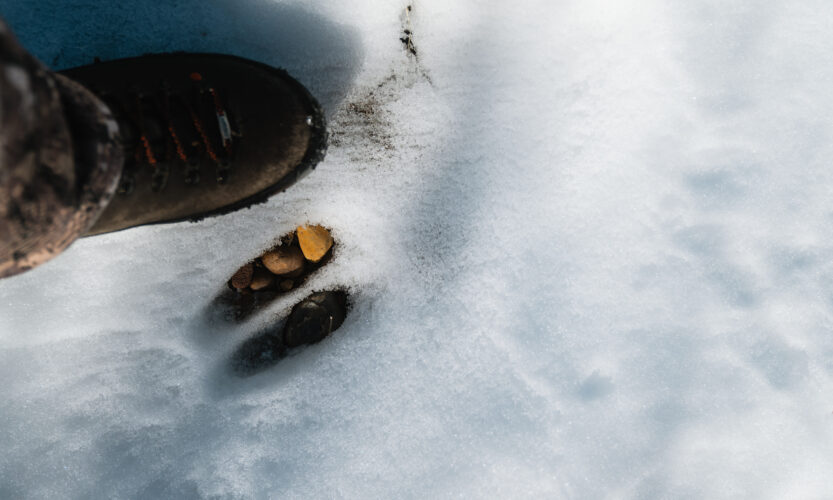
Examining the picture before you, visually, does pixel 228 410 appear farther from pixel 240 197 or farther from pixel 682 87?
pixel 682 87

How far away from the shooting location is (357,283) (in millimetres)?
1082

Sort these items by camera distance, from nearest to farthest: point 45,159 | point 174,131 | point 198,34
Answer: point 45,159
point 174,131
point 198,34

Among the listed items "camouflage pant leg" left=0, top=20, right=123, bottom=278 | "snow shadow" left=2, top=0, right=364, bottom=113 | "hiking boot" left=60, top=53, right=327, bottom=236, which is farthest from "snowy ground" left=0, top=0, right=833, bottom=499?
"camouflage pant leg" left=0, top=20, right=123, bottom=278

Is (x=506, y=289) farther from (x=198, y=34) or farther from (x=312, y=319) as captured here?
(x=198, y=34)

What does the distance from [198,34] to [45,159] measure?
56cm

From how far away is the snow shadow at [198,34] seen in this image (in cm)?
101

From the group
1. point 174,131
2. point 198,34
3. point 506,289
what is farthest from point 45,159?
point 506,289

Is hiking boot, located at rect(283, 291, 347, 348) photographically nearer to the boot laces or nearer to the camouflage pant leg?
the boot laces

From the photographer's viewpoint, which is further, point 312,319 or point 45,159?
point 312,319

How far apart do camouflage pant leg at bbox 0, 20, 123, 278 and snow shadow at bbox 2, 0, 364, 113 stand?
37 cm

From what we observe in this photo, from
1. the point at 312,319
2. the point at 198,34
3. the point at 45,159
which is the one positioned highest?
the point at 198,34

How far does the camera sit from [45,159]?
0.59m

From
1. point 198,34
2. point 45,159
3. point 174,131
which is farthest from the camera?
point 198,34

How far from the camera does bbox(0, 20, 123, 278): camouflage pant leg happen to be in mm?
549
